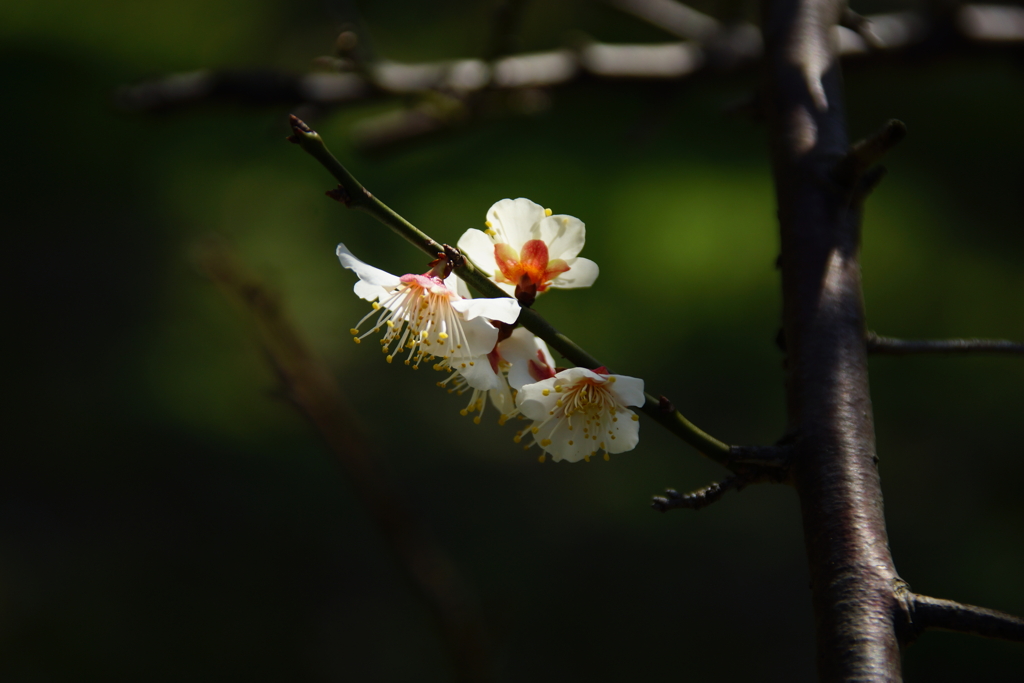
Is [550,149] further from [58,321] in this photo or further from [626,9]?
[58,321]

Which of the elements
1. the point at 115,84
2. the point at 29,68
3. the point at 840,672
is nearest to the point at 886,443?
the point at 840,672

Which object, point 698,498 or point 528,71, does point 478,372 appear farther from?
point 528,71

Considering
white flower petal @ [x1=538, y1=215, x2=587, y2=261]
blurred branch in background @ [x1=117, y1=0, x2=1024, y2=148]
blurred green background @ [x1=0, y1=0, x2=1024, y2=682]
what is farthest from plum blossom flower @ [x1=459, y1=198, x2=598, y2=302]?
blurred green background @ [x1=0, y1=0, x2=1024, y2=682]

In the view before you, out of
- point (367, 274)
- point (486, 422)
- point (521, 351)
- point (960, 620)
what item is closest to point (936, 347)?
point (960, 620)

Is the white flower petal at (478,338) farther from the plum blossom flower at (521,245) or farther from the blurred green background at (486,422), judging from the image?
the blurred green background at (486,422)

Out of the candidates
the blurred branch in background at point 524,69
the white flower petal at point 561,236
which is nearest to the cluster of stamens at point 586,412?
the white flower petal at point 561,236

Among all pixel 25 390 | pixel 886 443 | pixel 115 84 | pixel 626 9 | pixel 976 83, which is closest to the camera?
pixel 626 9
